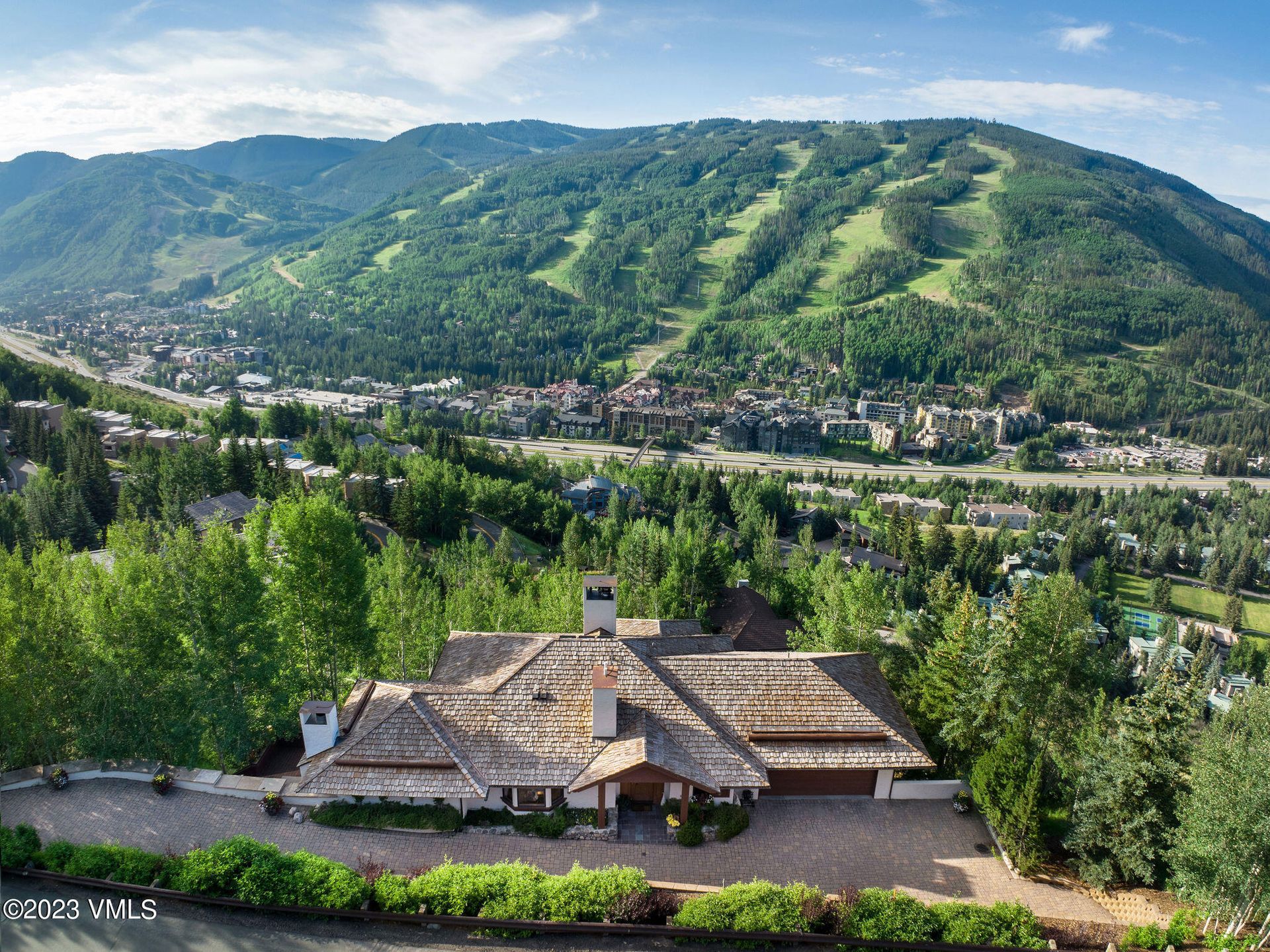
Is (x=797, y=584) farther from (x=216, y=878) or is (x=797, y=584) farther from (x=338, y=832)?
(x=216, y=878)

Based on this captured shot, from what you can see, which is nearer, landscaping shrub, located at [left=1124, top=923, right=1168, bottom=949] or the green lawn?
landscaping shrub, located at [left=1124, top=923, right=1168, bottom=949]

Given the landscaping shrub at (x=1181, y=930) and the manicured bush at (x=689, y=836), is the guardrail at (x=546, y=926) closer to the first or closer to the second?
the manicured bush at (x=689, y=836)

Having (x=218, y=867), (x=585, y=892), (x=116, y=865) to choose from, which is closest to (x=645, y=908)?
(x=585, y=892)

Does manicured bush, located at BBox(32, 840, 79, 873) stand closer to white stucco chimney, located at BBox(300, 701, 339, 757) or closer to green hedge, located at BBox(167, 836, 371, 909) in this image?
green hedge, located at BBox(167, 836, 371, 909)

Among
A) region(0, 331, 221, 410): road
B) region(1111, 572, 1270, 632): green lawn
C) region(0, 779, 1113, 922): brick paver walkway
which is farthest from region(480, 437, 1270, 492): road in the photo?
region(0, 779, 1113, 922): brick paver walkway

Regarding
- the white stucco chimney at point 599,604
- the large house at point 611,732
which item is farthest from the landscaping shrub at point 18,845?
the white stucco chimney at point 599,604

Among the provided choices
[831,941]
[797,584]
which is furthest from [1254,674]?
[831,941]
